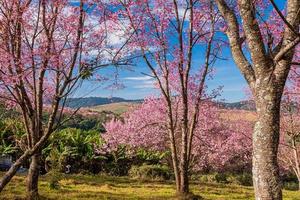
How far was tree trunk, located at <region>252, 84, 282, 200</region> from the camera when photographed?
4.75 meters

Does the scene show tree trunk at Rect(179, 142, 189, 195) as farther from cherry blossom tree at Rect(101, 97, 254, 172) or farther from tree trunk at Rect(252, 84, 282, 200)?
cherry blossom tree at Rect(101, 97, 254, 172)

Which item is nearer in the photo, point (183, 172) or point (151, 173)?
point (183, 172)

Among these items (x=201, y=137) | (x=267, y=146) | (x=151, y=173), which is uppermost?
(x=201, y=137)

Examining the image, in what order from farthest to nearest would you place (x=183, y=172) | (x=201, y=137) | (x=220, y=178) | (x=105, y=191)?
(x=201, y=137) → (x=220, y=178) → (x=105, y=191) → (x=183, y=172)

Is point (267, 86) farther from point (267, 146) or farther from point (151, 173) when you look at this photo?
point (151, 173)

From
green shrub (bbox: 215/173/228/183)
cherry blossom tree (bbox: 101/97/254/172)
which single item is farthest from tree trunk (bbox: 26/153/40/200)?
cherry blossom tree (bbox: 101/97/254/172)

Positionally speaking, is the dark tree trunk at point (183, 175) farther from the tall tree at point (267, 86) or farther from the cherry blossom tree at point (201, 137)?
the cherry blossom tree at point (201, 137)

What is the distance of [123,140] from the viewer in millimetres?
32438

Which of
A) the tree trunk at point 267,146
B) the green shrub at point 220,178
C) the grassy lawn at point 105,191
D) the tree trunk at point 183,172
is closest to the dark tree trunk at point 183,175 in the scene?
the tree trunk at point 183,172

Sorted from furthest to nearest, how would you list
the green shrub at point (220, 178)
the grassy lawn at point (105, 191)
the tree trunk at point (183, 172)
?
the green shrub at point (220, 178), the tree trunk at point (183, 172), the grassy lawn at point (105, 191)

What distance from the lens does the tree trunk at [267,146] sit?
4.75 metres

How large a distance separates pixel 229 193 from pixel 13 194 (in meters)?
8.39

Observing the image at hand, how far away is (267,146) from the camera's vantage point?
15.7 feet

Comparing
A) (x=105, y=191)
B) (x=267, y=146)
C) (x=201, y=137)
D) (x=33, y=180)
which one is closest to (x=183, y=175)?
(x=105, y=191)
